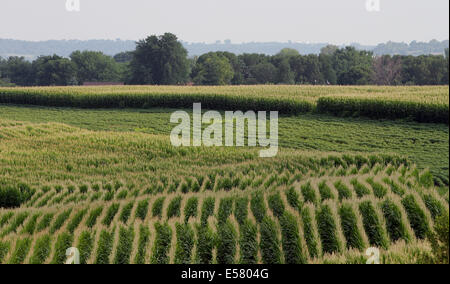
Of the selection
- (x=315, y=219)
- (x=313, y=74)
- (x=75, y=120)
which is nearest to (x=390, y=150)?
(x=315, y=219)

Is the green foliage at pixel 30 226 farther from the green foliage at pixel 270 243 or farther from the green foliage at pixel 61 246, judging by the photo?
the green foliage at pixel 270 243

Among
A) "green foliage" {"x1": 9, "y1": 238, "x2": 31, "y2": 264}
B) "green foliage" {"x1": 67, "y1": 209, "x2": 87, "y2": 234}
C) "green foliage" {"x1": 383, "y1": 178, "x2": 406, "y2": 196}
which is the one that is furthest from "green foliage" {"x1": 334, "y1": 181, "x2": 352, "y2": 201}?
"green foliage" {"x1": 9, "y1": 238, "x2": 31, "y2": 264}

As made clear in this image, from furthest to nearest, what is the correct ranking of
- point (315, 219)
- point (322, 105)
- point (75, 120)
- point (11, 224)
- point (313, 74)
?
point (313, 74) → point (322, 105) → point (75, 120) → point (11, 224) → point (315, 219)

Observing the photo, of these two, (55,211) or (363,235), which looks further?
(55,211)

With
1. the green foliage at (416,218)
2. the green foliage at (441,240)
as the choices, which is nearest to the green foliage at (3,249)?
the green foliage at (441,240)

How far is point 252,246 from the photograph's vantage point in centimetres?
709

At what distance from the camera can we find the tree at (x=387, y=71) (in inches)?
1357

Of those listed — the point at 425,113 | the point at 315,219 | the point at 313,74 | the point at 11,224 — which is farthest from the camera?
the point at 313,74

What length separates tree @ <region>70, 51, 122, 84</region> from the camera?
22406mm

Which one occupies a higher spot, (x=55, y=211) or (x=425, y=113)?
(x=425, y=113)

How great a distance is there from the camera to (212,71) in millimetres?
36844

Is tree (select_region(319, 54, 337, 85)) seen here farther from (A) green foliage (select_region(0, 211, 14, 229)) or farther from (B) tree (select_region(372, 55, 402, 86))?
(A) green foliage (select_region(0, 211, 14, 229))

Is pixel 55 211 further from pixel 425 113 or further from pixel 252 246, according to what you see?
pixel 425 113

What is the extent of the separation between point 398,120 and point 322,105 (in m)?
4.71
